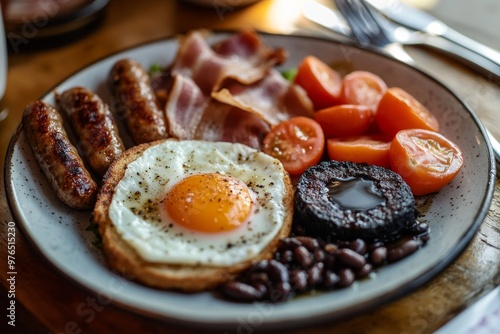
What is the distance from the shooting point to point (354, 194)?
327 centimetres

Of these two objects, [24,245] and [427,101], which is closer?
[24,245]

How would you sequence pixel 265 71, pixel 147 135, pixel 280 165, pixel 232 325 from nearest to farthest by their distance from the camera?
pixel 232 325 → pixel 280 165 → pixel 147 135 → pixel 265 71

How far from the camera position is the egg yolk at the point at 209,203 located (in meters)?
3.11

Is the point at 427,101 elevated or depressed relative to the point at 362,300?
elevated

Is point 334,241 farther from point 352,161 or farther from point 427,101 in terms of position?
point 427,101

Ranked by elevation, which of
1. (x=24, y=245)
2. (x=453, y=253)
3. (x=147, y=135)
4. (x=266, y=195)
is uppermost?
(x=453, y=253)

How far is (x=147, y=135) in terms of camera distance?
12.7 ft

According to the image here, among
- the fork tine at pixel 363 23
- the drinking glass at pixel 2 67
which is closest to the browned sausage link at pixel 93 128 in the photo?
the drinking glass at pixel 2 67

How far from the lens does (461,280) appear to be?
3086 mm

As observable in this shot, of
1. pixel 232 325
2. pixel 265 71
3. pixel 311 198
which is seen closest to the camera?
pixel 232 325

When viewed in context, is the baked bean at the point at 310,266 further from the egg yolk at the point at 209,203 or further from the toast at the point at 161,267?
the egg yolk at the point at 209,203

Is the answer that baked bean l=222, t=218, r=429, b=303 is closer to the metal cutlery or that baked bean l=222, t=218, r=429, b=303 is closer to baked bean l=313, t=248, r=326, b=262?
baked bean l=313, t=248, r=326, b=262

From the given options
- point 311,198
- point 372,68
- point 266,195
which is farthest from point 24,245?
point 372,68

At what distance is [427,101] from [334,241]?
1.64 meters
